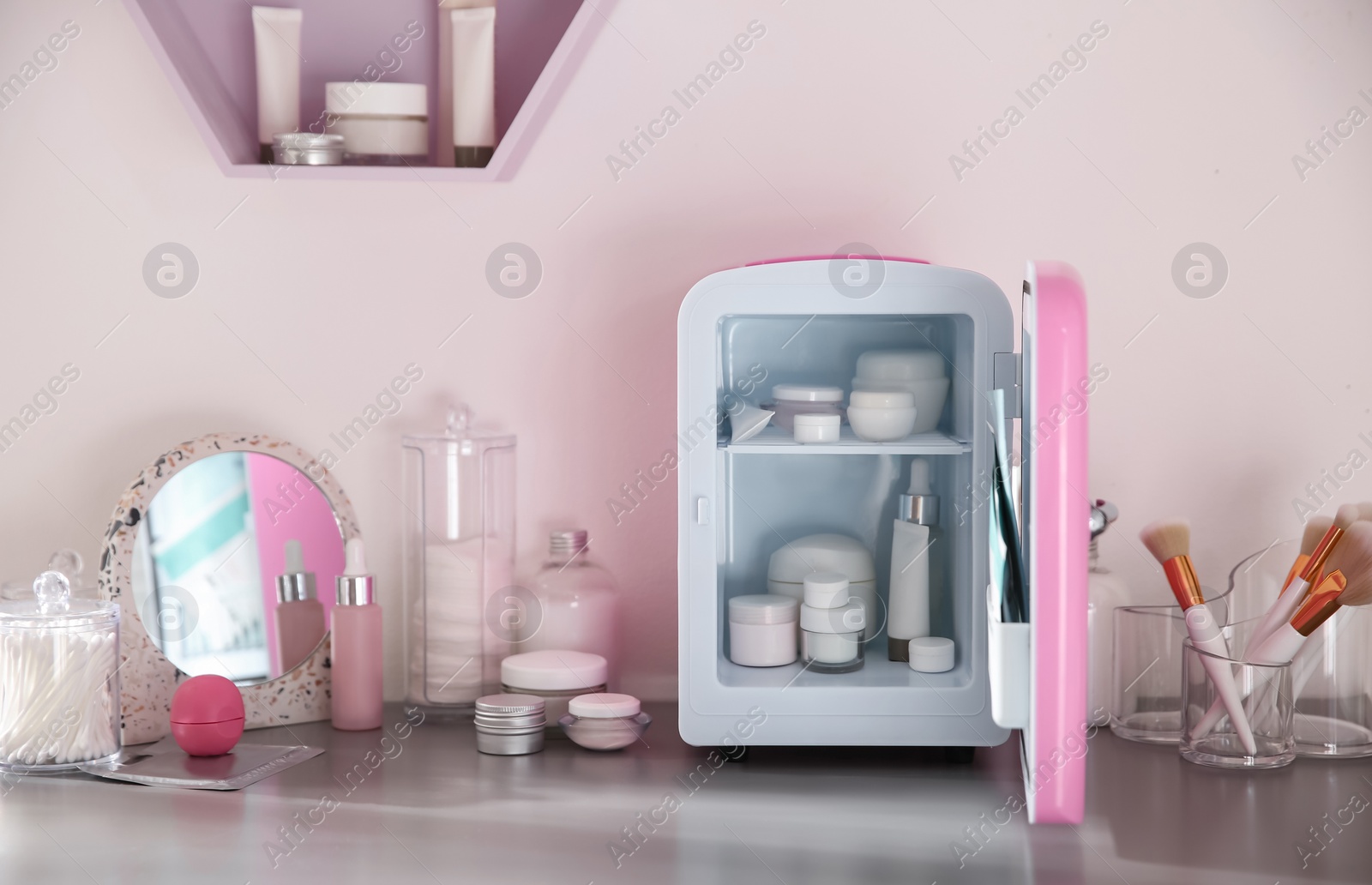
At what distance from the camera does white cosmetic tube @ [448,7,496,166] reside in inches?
Result: 49.4

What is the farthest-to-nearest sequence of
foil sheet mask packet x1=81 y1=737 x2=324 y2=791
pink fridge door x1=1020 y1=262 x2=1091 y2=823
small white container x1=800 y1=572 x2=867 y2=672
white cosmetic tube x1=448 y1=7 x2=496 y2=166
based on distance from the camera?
white cosmetic tube x1=448 y1=7 x2=496 y2=166
small white container x1=800 y1=572 x2=867 y2=672
foil sheet mask packet x1=81 y1=737 x2=324 y2=791
pink fridge door x1=1020 y1=262 x2=1091 y2=823

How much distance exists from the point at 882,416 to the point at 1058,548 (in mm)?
302

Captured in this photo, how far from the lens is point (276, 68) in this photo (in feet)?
4.21

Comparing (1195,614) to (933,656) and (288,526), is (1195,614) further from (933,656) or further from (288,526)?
(288,526)

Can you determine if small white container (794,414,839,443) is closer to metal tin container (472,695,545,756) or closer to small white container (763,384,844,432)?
small white container (763,384,844,432)

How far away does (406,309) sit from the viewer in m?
1.34

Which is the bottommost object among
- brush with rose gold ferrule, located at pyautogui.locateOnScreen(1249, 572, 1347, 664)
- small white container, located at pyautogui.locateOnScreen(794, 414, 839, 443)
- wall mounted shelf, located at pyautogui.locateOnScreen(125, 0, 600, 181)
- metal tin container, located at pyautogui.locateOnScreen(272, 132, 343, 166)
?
brush with rose gold ferrule, located at pyautogui.locateOnScreen(1249, 572, 1347, 664)

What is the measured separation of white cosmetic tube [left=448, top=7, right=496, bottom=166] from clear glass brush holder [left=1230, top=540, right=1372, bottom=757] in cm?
100

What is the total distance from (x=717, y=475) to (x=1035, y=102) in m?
0.58

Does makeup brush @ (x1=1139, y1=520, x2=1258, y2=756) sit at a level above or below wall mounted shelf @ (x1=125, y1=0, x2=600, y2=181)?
below

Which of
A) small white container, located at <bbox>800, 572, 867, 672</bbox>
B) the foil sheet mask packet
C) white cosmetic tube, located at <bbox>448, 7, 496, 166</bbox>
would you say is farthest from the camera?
white cosmetic tube, located at <bbox>448, 7, 496, 166</bbox>

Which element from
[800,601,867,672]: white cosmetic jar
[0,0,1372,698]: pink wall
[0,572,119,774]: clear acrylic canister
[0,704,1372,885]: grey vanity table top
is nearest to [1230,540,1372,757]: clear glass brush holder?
[0,704,1372,885]: grey vanity table top

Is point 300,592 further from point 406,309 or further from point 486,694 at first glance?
point 406,309

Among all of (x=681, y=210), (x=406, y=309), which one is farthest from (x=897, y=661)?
(x=406, y=309)
